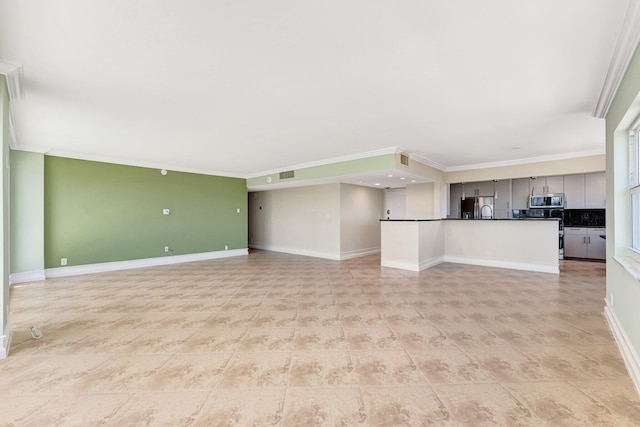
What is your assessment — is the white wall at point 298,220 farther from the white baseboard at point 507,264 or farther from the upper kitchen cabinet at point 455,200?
the upper kitchen cabinet at point 455,200

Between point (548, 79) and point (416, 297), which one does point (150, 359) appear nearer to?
point (416, 297)

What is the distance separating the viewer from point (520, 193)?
789cm

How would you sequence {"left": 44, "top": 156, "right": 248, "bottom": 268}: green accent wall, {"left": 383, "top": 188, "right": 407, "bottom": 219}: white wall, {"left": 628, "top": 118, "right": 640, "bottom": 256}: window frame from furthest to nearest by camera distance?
1. {"left": 383, "top": 188, "right": 407, "bottom": 219}: white wall
2. {"left": 44, "top": 156, "right": 248, "bottom": 268}: green accent wall
3. {"left": 628, "top": 118, "right": 640, "bottom": 256}: window frame

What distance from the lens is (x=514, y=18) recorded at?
185cm

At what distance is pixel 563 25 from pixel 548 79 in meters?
0.88

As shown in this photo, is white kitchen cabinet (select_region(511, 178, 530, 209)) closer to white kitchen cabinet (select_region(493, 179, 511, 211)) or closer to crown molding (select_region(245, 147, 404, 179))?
white kitchen cabinet (select_region(493, 179, 511, 211))

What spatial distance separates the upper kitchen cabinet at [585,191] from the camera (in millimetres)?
7096

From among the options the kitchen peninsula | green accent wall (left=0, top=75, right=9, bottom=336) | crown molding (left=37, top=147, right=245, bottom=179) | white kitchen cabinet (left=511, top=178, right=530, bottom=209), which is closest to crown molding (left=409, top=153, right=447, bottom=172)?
the kitchen peninsula

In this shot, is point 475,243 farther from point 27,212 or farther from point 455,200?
point 27,212

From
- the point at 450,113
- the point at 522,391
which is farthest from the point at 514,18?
the point at 522,391

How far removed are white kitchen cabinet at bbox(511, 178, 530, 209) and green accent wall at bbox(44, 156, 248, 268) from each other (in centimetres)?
789

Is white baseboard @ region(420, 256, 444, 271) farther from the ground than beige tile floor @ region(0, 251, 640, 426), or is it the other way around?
white baseboard @ region(420, 256, 444, 271)

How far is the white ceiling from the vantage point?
5.95 feet

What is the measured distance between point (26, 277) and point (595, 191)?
496 inches
